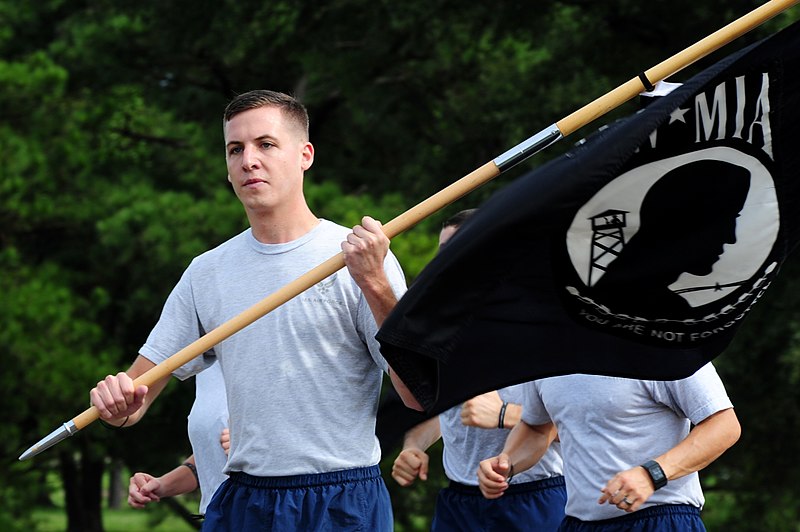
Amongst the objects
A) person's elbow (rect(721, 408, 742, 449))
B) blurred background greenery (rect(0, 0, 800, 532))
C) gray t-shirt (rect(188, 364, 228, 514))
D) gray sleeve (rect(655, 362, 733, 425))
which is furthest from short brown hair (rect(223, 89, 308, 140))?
blurred background greenery (rect(0, 0, 800, 532))

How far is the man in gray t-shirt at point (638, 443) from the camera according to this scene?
190 inches

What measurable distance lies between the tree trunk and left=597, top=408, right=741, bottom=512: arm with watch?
15605 mm

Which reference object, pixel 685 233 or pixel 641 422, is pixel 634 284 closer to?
pixel 685 233

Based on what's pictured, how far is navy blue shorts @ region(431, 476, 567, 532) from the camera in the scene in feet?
21.9

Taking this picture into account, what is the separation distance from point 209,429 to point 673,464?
6.22ft

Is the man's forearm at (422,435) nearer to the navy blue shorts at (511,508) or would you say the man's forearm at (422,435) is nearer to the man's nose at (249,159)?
the navy blue shorts at (511,508)

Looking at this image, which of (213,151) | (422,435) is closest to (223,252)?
(422,435)

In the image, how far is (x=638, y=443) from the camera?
5.03 meters

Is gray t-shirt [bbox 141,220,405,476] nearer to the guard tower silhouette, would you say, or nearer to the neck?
the neck

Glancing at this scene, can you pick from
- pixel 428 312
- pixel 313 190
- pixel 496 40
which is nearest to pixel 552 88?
pixel 496 40

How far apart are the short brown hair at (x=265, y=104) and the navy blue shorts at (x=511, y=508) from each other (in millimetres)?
2699

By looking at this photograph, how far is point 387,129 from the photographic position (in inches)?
789

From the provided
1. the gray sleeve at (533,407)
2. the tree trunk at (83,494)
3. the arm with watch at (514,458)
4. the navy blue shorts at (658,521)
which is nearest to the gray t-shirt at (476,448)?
the arm with watch at (514,458)

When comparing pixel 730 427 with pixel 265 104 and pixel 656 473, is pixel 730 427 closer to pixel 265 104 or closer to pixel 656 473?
pixel 656 473
